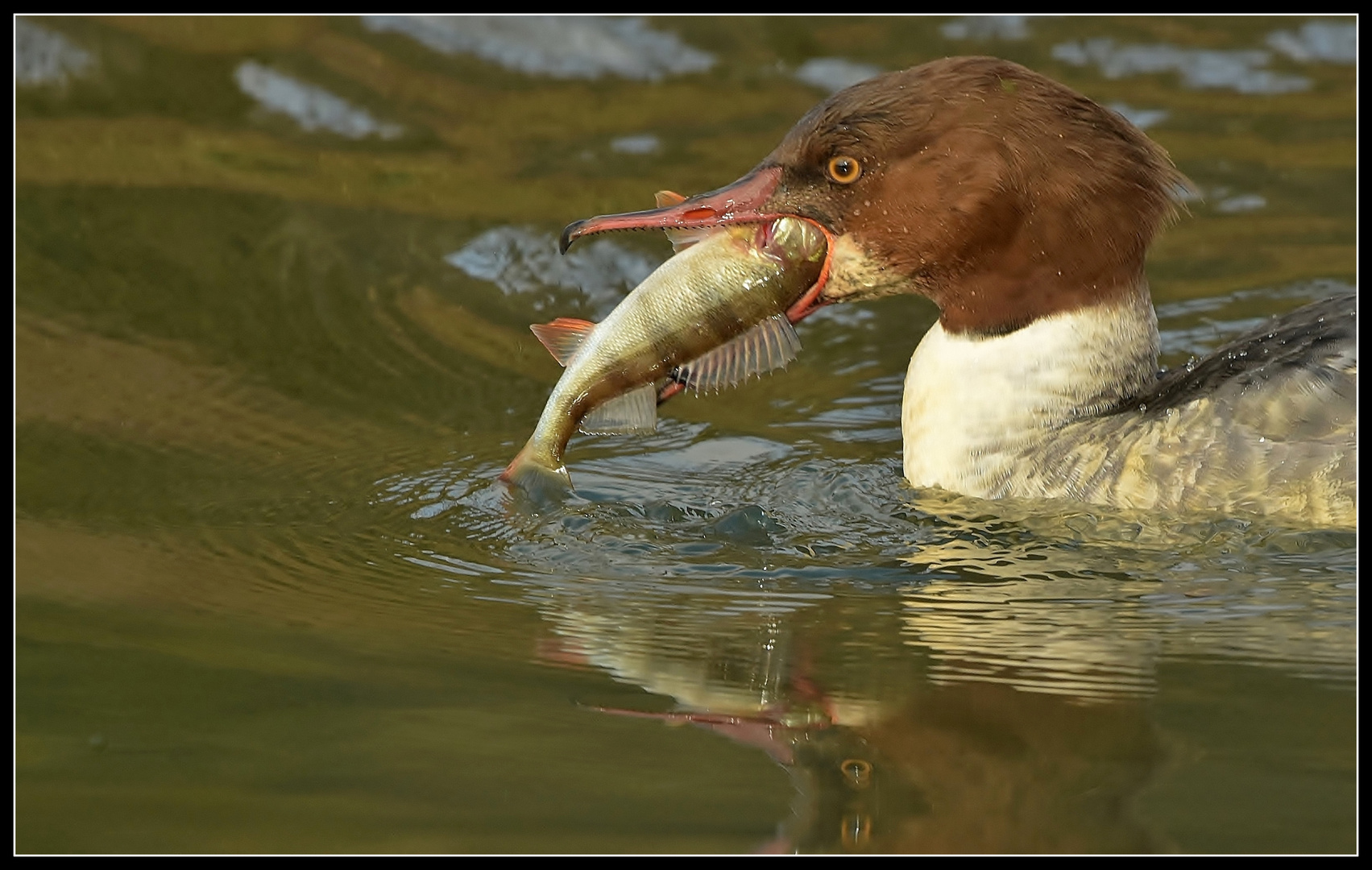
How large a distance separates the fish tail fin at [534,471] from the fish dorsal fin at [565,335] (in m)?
0.25

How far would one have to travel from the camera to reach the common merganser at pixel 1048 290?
519 cm

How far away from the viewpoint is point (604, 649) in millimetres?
4398

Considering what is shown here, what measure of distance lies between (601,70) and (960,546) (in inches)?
195

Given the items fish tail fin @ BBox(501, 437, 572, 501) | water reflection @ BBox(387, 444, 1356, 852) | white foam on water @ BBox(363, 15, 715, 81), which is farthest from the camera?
white foam on water @ BBox(363, 15, 715, 81)

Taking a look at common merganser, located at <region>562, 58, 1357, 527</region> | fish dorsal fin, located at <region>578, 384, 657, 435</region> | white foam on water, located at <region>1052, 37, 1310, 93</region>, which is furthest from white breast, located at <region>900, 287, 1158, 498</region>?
white foam on water, located at <region>1052, 37, 1310, 93</region>

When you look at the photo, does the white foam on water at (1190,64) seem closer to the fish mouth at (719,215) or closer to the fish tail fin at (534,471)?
the fish mouth at (719,215)

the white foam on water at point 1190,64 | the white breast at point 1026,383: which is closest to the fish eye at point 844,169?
the white breast at point 1026,383

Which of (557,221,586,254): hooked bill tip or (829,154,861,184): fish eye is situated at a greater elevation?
(829,154,861,184): fish eye

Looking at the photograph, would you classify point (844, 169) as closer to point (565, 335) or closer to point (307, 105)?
point (565, 335)

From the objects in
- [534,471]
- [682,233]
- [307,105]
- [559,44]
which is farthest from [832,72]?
[534,471]

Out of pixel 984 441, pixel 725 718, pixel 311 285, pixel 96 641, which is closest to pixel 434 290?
pixel 311 285

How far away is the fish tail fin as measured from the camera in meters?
5.16

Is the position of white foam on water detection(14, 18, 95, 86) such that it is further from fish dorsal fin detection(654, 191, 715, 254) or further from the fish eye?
the fish eye

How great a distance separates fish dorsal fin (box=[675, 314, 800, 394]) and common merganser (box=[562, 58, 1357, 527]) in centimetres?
15
